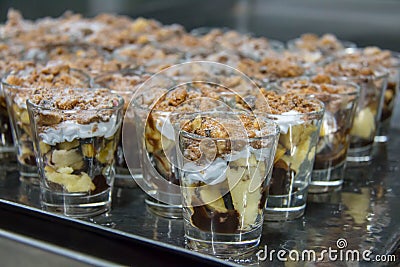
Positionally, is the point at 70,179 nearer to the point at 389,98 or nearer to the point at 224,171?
the point at 224,171

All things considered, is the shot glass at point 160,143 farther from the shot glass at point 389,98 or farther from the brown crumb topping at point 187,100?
the shot glass at point 389,98

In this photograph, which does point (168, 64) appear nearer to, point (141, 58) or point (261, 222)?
point (141, 58)

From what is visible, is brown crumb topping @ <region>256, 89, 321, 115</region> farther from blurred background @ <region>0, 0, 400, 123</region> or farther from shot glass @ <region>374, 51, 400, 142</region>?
blurred background @ <region>0, 0, 400, 123</region>

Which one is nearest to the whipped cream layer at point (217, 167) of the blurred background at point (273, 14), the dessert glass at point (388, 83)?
the dessert glass at point (388, 83)

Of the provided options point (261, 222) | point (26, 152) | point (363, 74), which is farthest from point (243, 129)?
point (363, 74)

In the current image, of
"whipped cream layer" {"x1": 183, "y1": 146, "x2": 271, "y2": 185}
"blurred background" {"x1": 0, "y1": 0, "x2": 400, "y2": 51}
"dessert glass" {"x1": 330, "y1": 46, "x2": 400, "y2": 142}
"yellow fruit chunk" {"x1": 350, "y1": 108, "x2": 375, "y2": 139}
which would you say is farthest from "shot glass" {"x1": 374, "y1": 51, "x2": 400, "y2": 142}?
"blurred background" {"x1": 0, "y1": 0, "x2": 400, "y2": 51}
